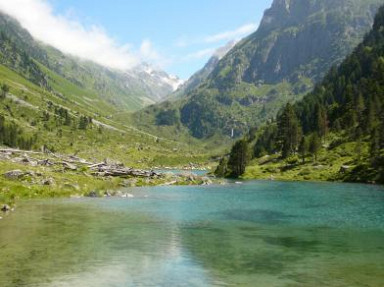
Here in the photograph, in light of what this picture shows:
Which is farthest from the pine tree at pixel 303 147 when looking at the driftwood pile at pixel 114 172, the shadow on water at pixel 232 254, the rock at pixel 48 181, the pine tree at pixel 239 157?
the shadow on water at pixel 232 254

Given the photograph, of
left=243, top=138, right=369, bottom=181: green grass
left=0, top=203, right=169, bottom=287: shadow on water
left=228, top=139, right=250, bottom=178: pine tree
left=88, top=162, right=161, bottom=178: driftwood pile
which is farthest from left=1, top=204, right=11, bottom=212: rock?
left=228, top=139, right=250, bottom=178: pine tree

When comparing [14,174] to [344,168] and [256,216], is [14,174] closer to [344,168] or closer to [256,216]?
[256,216]

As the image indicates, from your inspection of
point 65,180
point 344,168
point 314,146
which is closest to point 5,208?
point 65,180

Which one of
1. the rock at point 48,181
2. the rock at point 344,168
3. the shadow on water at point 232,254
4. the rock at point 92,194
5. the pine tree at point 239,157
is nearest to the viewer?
the shadow on water at point 232,254

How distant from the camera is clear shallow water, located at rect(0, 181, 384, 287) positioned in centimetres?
3109

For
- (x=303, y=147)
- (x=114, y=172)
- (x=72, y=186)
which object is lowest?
(x=72, y=186)

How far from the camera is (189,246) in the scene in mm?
42969

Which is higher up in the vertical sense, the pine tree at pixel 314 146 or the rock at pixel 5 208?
the pine tree at pixel 314 146

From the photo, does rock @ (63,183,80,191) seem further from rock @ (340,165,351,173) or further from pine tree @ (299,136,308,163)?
pine tree @ (299,136,308,163)

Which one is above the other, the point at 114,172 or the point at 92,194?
the point at 114,172

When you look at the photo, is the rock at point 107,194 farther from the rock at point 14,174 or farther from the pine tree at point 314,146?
the pine tree at point 314,146

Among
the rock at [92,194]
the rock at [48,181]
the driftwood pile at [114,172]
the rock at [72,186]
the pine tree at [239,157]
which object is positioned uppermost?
the pine tree at [239,157]

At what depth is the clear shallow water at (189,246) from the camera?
31094mm

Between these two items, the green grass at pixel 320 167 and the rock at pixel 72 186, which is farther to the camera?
the green grass at pixel 320 167
